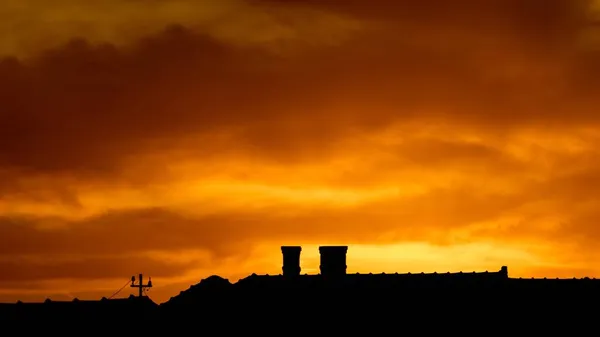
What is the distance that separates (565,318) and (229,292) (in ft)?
54.6

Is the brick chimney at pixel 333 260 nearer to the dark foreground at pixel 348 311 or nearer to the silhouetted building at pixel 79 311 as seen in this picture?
the dark foreground at pixel 348 311

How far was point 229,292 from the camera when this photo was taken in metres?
61.0

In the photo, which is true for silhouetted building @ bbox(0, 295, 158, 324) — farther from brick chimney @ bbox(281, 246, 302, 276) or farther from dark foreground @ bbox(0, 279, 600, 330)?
brick chimney @ bbox(281, 246, 302, 276)

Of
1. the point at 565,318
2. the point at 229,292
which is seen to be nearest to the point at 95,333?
the point at 229,292

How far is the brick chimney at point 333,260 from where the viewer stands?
60.4 meters

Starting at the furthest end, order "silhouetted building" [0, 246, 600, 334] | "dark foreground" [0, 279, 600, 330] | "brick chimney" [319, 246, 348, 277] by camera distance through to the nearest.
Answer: "brick chimney" [319, 246, 348, 277]
"silhouetted building" [0, 246, 600, 334]
"dark foreground" [0, 279, 600, 330]

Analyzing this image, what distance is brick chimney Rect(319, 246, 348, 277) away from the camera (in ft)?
198

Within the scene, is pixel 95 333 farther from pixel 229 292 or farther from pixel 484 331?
pixel 484 331

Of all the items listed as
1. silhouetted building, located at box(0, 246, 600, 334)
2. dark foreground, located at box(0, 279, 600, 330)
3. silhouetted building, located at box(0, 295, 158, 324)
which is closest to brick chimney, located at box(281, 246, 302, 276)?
silhouetted building, located at box(0, 246, 600, 334)

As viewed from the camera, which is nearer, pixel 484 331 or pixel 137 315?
pixel 484 331

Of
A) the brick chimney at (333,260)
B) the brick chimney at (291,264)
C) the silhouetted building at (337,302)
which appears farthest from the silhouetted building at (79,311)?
the brick chimney at (333,260)

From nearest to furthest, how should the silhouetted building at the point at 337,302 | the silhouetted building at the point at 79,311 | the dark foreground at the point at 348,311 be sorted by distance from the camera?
the dark foreground at the point at 348,311 → the silhouetted building at the point at 337,302 → the silhouetted building at the point at 79,311

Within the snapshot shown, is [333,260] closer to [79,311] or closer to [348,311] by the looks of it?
[348,311]

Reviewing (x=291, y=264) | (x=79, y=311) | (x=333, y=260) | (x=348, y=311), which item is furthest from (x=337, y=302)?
(x=79, y=311)
